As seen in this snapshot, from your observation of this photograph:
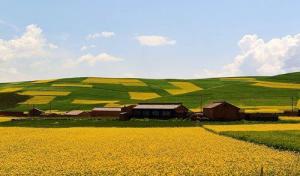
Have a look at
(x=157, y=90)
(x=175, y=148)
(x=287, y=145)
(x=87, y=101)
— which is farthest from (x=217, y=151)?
(x=157, y=90)

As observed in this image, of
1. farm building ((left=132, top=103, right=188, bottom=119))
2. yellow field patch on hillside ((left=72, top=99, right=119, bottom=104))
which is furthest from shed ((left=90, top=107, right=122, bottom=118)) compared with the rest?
yellow field patch on hillside ((left=72, top=99, right=119, bottom=104))

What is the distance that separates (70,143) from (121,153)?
10.4 meters

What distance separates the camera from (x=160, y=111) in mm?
107125

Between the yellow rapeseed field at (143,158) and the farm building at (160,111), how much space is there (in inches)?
2223

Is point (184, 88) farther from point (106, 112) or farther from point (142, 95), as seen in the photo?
point (106, 112)

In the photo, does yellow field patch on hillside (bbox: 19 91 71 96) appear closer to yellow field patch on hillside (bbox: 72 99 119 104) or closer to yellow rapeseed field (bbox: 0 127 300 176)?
yellow field patch on hillside (bbox: 72 99 119 104)

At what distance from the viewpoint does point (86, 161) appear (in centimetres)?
3434

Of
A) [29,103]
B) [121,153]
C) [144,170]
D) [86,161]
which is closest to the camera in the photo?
[144,170]

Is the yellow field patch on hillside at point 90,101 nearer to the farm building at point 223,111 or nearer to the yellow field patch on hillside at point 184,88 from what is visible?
the yellow field patch on hillside at point 184,88

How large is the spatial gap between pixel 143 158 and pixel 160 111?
71680 millimetres

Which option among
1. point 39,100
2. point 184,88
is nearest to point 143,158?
point 39,100

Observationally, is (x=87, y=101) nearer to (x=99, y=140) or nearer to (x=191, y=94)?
(x=191, y=94)

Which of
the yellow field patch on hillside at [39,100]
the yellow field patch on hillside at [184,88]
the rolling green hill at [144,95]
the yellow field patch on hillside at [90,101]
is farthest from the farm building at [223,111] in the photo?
the yellow field patch on hillside at [184,88]

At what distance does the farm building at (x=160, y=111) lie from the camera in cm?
10556
